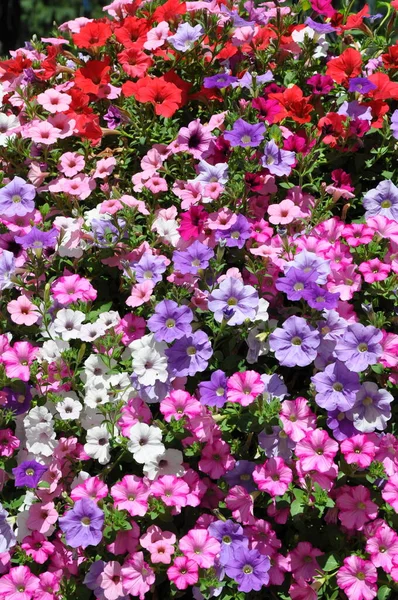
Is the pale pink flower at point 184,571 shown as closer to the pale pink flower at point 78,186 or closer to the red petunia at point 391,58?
the pale pink flower at point 78,186

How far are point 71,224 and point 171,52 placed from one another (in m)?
0.79

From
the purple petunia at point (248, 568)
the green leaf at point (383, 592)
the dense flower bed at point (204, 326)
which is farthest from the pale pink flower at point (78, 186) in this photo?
the green leaf at point (383, 592)

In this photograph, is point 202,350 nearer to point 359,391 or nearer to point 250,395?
point 250,395

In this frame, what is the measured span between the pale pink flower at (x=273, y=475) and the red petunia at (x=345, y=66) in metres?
1.31

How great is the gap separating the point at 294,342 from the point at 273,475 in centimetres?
35

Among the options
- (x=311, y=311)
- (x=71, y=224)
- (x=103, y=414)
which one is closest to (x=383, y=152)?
(x=311, y=311)

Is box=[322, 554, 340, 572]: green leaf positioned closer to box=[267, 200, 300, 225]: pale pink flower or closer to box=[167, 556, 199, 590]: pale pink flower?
box=[167, 556, 199, 590]: pale pink flower

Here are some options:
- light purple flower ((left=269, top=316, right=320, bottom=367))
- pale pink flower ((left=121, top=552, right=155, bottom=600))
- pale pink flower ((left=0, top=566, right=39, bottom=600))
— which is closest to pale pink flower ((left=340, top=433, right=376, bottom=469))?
light purple flower ((left=269, top=316, right=320, bottom=367))

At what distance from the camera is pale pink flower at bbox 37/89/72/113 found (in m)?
2.73

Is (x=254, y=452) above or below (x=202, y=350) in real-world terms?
below

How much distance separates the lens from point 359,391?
2117mm

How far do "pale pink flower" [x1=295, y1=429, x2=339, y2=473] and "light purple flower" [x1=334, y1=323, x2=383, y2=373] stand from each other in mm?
192

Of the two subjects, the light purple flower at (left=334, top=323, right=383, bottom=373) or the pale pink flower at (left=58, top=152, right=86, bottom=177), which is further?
the pale pink flower at (left=58, top=152, right=86, bottom=177)

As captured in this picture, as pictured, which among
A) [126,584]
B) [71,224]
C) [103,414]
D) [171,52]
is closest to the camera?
[126,584]
